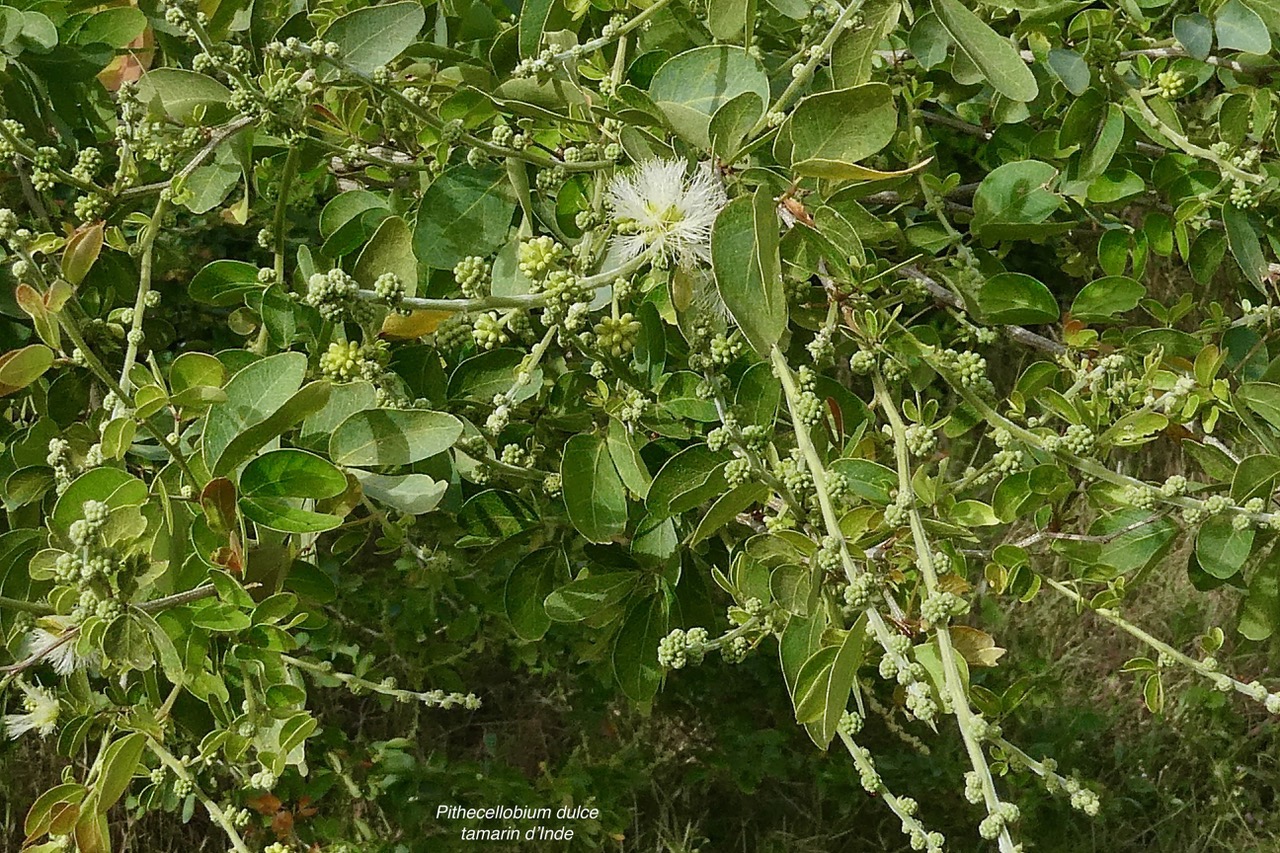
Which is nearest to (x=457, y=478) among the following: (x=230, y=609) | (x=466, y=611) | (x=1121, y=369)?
(x=230, y=609)

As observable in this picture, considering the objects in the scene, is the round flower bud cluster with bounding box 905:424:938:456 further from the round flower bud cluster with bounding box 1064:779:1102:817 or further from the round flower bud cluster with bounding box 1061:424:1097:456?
the round flower bud cluster with bounding box 1064:779:1102:817

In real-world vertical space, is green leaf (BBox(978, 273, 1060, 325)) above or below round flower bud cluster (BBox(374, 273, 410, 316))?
below

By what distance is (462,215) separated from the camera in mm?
1068

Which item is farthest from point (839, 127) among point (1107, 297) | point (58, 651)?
point (58, 651)

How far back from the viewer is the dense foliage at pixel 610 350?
905 millimetres

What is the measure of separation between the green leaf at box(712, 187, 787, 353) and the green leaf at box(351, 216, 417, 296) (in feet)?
1.16

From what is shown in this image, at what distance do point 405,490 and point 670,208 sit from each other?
0.37 meters

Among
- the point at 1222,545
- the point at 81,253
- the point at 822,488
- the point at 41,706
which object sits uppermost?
the point at 81,253

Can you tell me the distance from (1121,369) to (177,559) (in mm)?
1075

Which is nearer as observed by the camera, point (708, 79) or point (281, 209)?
point (708, 79)

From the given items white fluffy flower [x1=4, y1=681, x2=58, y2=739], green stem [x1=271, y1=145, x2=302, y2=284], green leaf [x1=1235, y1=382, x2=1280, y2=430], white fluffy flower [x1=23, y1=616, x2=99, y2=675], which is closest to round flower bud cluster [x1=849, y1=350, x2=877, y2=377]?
green leaf [x1=1235, y1=382, x2=1280, y2=430]

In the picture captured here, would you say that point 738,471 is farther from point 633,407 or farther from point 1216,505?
point 1216,505

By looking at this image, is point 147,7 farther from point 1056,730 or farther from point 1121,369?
point 1056,730

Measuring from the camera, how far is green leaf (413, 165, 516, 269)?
3.43ft
